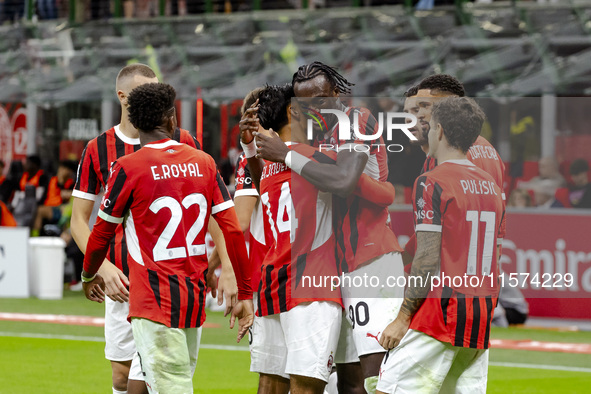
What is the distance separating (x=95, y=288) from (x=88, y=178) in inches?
36.2

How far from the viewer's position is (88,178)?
20.3ft

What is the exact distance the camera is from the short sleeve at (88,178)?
6168mm

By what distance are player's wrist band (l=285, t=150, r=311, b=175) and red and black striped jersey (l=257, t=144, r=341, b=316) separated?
91mm

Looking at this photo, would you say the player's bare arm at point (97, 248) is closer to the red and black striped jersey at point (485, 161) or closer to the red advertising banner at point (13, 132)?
the red and black striped jersey at point (485, 161)

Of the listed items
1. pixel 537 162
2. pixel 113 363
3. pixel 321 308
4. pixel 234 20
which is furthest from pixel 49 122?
pixel 321 308

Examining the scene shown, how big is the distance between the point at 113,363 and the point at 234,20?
15.2m

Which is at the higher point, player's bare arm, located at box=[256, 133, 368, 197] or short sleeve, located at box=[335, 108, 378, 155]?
short sleeve, located at box=[335, 108, 378, 155]

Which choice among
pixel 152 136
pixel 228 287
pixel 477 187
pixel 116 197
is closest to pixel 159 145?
pixel 152 136

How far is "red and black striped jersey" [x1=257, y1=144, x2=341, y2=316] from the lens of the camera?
17.1 ft

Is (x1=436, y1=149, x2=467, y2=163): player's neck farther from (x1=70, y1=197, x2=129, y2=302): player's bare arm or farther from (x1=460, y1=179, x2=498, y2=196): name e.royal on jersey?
(x1=70, y1=197, x2=129, y2=302): player's bare arm

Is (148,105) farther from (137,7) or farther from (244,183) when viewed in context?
(137,7)

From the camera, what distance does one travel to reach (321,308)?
5191 mm

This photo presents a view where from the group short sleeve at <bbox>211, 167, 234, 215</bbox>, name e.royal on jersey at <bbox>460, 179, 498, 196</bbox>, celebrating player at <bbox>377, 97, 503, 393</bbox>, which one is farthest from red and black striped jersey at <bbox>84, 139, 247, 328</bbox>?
name e.royal on jersey at <bbox>460, 179, 498, 196</bbox>

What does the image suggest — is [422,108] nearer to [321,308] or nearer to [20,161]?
[321,308]
